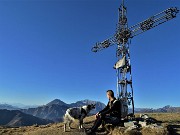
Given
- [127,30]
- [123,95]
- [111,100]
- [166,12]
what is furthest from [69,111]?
[166,12]

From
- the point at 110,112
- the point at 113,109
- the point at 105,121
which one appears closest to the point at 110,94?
the point at 113,109

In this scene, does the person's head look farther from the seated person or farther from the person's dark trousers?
the person's dark trousers

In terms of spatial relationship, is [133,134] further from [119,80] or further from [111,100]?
[119,80]

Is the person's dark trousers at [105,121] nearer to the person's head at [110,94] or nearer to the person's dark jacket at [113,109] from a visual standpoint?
the person's dark jacket at [113,109]

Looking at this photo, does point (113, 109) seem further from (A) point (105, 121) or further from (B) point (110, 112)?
(A) point (105, 121)

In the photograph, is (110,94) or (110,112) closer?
(110,112)

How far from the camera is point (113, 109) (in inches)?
522

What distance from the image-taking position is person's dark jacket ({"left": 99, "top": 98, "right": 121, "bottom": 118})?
517 inches

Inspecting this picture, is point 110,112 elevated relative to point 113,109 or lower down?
lower down

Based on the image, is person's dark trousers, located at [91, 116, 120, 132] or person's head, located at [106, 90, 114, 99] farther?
person's head, located at [106, 90, 114, 99]

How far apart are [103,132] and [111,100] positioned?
8.86 ft

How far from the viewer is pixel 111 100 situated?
13.4 m

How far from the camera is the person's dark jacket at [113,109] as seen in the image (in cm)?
1312

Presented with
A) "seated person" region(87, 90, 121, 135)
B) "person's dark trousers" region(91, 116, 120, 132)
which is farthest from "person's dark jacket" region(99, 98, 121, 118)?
"person's dark trousers" region(91, 116, 120, 132)
